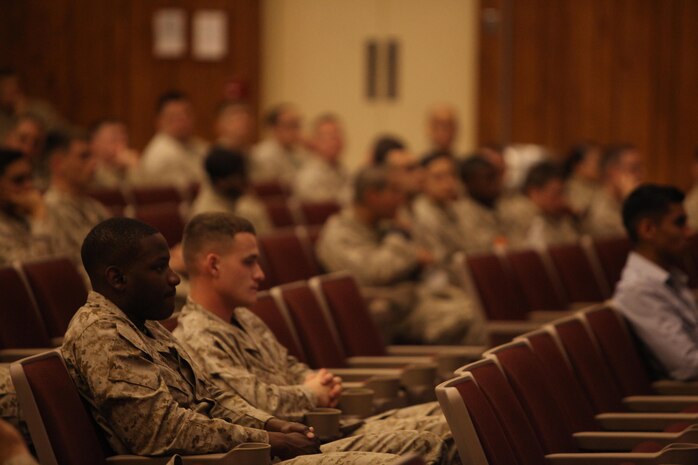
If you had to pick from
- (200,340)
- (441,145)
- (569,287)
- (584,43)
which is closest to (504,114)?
(584,43)

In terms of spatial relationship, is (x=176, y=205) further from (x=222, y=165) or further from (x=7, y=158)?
(x=7, y=158)

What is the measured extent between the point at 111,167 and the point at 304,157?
2.23 meters

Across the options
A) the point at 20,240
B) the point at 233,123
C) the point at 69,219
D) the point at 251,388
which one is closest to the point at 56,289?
the point at 20,240

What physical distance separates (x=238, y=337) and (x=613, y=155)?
5.55m

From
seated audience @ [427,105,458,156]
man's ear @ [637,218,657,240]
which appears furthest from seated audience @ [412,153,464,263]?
seated audience @ [427,105,458,156]

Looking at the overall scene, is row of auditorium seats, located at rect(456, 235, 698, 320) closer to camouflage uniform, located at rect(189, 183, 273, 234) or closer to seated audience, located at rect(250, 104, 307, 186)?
camouflage uniform, located at rect(189, 183, 273, 234)

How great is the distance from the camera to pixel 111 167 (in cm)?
886

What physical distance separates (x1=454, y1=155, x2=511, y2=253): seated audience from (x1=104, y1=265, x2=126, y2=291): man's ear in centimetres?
422

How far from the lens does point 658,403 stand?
152 inches

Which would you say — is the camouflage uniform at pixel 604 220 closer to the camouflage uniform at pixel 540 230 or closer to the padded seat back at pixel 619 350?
the camouflage uniform at pixel 540 230

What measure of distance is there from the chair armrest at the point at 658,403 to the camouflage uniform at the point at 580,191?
494 cm

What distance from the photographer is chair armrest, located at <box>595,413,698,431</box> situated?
358 centimetres

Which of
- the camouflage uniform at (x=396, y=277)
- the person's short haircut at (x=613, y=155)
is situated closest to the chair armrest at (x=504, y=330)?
the camouflage uniform at (x=396, y=277)

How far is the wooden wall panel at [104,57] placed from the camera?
39.0 ft
